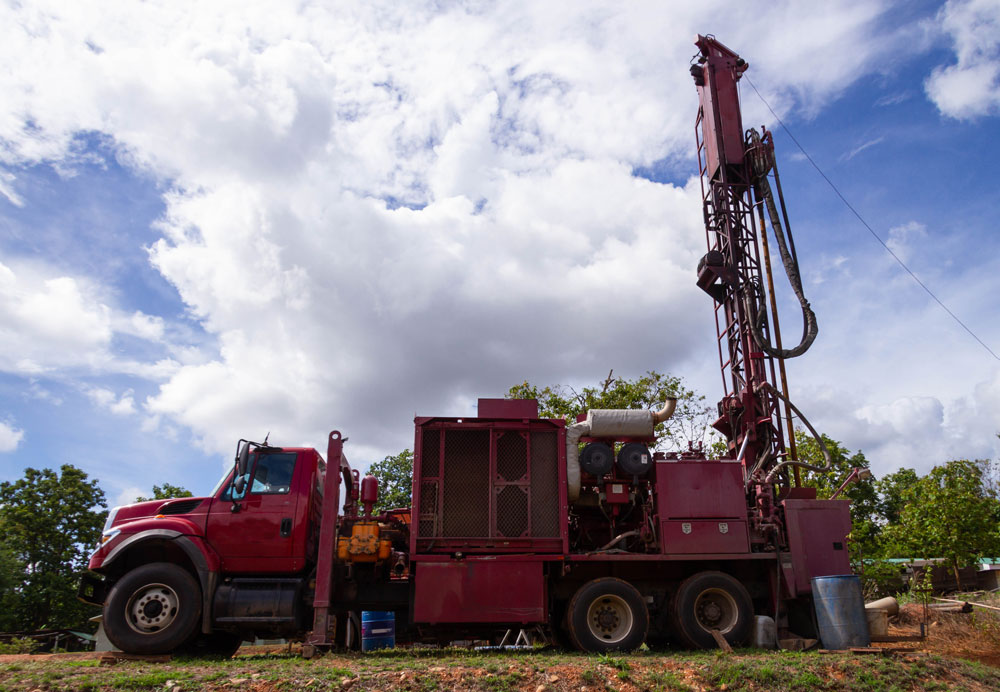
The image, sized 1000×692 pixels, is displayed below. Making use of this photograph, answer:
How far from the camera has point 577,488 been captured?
11211 mm

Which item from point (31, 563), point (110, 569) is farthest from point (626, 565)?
point (31, 563)

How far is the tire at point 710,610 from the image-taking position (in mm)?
10672

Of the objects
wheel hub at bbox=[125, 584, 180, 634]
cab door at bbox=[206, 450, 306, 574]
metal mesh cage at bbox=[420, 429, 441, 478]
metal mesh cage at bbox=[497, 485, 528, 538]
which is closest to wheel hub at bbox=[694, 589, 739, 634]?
metal mesh cage at bbox=[497, 485, 528, 538]

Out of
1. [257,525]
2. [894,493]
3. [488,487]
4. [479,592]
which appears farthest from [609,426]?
[894,493]

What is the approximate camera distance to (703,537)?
11016 millimetres

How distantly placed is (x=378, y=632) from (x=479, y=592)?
2221 millimetres

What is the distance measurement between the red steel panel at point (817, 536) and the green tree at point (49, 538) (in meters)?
36.1

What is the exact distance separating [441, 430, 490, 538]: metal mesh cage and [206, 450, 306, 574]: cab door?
7.34 ft

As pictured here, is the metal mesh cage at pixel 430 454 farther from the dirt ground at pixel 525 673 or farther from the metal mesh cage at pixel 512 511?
the dirt ground at pixel 525 673

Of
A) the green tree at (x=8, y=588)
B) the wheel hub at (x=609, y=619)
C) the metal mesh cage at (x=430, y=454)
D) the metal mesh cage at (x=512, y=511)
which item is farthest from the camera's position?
the green tree at (x=8, y=588)

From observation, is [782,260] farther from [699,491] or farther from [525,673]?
[525,673]

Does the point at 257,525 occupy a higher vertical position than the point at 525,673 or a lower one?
higher

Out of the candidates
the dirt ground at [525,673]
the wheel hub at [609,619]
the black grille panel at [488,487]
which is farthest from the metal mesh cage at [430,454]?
the wheel hub at [609,619]

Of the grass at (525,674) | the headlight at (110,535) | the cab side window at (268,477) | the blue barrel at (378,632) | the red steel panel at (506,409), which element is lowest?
the grass at (525,674)
